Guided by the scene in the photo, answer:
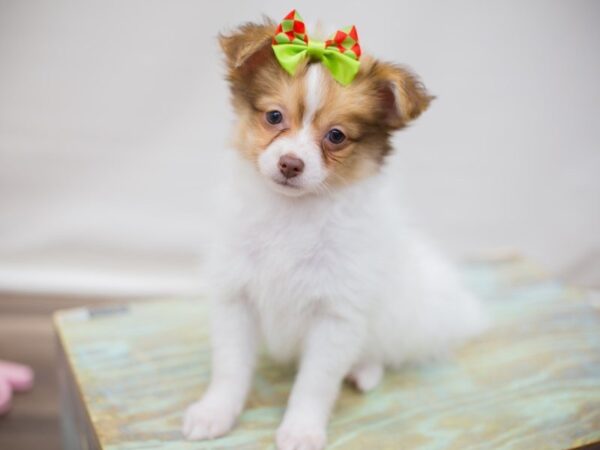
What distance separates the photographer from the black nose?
1591 mm

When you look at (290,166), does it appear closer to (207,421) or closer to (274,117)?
(274,117)

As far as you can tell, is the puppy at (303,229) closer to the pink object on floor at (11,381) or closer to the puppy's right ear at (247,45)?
the puppy's right ear at (247,45)

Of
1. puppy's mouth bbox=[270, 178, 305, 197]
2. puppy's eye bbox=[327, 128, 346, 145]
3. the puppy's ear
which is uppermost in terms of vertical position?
the puppy's ear

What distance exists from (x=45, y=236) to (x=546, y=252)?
2.98 meters

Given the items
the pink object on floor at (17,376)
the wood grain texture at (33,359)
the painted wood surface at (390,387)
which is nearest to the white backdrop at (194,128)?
the wood grain texture at (33,359)

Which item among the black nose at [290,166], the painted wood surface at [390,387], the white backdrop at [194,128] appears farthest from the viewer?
the white backdrop at [194,128]

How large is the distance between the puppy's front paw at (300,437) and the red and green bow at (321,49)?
965 mm

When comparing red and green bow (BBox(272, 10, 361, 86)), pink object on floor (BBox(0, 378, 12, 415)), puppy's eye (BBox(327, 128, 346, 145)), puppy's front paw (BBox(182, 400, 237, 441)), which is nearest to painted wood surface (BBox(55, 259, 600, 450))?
puppy's front paw (BBox(182, 400, 237, 441))

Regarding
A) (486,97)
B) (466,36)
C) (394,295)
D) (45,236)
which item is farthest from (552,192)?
(45,236)

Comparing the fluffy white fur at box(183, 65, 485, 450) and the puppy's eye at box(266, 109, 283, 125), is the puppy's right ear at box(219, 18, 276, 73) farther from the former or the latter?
the fluffy white fur at box(183, 65, 485, 450)

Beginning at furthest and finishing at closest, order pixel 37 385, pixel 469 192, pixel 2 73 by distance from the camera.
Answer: pixel 469 192 < pixel 2 73 < pixel 37 385

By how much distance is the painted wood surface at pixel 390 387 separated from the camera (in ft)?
6.05

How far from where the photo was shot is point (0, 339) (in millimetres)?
2986

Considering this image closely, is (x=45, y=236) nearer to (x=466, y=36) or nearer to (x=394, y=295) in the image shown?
(x=394, y=295)
